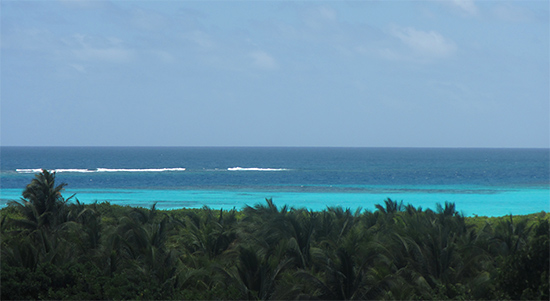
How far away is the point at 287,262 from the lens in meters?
15.1

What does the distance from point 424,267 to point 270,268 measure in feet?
15.6

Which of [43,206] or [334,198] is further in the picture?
[334,198]

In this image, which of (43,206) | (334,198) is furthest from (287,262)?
(334,198)

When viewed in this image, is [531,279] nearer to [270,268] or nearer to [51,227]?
[270,268]

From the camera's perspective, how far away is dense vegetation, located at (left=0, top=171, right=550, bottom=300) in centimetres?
1316

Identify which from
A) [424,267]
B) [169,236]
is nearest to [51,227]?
[169,236]

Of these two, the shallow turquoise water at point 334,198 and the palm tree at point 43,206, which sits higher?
the palm tree at point 43,206

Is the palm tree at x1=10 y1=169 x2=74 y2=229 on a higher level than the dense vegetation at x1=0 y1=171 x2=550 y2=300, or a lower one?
higher

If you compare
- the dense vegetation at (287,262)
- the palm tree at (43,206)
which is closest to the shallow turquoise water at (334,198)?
the palm tree at (43,206)

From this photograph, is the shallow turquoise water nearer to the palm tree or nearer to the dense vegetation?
the palm tree

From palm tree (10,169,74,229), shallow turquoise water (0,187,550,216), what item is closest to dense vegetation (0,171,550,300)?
palm tree (10,169,74,229)

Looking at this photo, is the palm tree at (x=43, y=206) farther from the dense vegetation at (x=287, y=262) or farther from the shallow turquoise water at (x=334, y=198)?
the shallow turquoise water at (x=334, y=198)

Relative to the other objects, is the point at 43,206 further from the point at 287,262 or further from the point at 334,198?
the point at 334,198

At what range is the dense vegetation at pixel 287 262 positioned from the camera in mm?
13164
